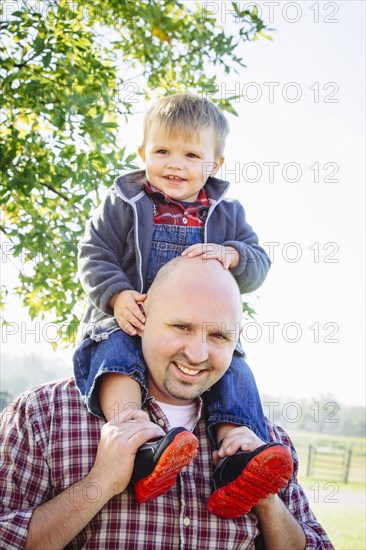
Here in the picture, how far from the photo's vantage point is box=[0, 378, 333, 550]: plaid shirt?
7.54 ft

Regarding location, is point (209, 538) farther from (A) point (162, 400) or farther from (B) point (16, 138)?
(B) point (16, 138)

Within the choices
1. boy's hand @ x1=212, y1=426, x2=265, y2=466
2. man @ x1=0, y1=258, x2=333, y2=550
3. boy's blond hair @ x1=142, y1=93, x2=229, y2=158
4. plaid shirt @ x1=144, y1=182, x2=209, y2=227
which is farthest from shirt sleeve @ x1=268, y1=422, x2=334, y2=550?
boy's blond hair @ x1=142, y1=93, x2=229, y2=158

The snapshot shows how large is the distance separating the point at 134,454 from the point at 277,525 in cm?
61

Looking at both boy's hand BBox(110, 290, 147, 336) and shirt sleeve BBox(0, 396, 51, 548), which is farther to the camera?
boy's hand BBox(110, 290, 147, 336)

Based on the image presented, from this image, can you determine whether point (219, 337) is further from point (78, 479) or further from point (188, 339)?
point (78, 479)

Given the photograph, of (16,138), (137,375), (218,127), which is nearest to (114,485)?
(137,375)

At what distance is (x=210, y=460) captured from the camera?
254 cm

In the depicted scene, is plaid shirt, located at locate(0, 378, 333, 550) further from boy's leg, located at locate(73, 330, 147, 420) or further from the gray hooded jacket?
the gray hooded jacket

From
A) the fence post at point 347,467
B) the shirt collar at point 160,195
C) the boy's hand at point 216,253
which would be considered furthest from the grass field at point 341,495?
the shirt collar at point 160,195

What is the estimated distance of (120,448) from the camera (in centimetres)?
223

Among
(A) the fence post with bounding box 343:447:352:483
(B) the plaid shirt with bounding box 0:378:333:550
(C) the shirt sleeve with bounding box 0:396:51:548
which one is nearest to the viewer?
(C) the shirt sleeve with bounding box 0:396:51:548

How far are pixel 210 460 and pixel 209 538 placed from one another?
0.87 feet

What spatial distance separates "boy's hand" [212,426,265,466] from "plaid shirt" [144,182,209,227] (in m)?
0.77

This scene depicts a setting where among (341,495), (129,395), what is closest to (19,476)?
(129,395)
